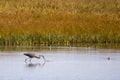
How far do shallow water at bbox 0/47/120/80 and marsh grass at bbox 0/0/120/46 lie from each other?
4.12m

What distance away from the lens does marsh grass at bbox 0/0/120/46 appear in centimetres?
3086

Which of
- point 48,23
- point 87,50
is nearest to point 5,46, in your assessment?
point 87,50

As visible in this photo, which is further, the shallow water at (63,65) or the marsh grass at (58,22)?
the marsh grass at (58,22)

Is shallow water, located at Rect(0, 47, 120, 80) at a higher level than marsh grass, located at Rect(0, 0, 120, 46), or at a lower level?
lower

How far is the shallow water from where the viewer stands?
61.7ft

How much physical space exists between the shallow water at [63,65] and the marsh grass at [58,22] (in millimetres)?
4125

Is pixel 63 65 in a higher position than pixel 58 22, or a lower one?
lower

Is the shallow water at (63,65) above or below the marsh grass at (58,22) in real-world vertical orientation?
below

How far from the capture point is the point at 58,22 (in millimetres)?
38781

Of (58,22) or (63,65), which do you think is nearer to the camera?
(63,65)

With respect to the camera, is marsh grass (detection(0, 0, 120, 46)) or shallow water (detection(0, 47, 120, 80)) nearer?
shallow water (detection(0, 47, 120, 80))

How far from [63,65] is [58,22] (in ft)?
57.4

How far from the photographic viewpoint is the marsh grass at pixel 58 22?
30.9 meters

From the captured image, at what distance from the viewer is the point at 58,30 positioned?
115 feet
